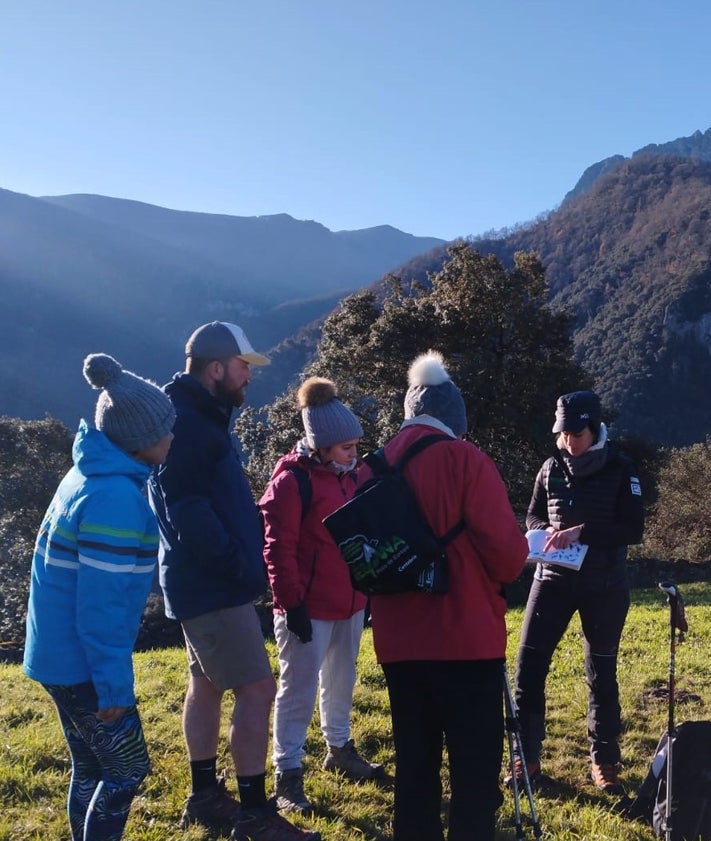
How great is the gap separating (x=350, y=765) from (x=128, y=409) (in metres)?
2.62

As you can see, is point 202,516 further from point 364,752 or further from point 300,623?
point 364,752

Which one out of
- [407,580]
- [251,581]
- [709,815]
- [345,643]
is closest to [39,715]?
[345,643]

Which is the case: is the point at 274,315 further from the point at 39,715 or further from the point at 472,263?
the point at 39,715

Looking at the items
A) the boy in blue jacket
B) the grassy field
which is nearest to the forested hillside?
the grassy field

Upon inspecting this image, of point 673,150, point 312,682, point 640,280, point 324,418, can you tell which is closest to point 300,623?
point 312,682

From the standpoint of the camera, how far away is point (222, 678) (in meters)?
3.47

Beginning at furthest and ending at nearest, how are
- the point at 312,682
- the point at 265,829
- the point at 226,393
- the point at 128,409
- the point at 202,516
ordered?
the point at 312,682, the point at 226,393, the point at 265,829, the point at 202,516, the point at 128,409

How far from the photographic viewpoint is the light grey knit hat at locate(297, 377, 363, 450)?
4.12 meters

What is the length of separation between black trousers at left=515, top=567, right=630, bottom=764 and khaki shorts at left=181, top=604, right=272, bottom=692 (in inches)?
67.1

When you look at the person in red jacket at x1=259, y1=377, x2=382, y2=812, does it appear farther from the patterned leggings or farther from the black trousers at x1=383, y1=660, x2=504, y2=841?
the patterned leggings

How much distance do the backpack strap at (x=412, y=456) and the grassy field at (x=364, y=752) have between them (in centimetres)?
177

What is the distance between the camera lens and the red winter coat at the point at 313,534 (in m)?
3.98

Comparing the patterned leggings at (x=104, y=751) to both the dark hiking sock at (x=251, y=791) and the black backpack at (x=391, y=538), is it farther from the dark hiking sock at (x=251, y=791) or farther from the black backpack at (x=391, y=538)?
the black backpack at (x=391, y=538)

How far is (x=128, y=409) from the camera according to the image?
116 inches
